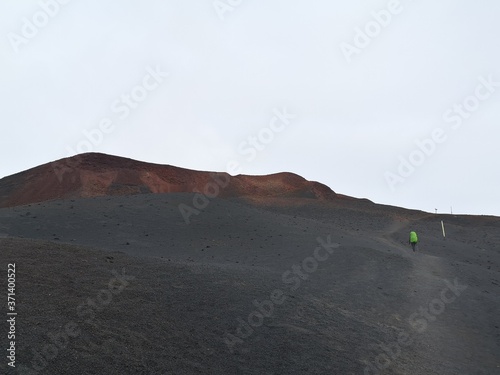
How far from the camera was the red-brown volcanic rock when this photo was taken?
53875 mm

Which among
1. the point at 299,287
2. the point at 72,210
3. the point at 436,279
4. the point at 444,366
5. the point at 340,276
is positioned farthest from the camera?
the point at 72,210

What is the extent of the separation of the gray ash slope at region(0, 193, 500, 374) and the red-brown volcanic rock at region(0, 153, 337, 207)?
22949mm

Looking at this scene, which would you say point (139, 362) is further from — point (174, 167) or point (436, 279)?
point (174, 167)

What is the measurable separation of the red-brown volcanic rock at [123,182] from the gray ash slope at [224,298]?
22.9 meters

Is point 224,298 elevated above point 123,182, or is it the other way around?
point 123,182

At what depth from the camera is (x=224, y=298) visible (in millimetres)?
14398

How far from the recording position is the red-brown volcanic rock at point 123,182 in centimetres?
5388

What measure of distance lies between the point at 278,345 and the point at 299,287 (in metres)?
6.07

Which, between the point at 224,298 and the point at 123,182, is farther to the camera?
the point at 123,182

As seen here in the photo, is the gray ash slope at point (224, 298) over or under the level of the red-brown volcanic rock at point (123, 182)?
under

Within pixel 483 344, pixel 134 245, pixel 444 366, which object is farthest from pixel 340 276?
pixel 134 245

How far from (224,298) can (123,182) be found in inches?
1708

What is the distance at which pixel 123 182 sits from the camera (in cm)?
5550

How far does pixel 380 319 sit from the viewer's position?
54.5 feet
